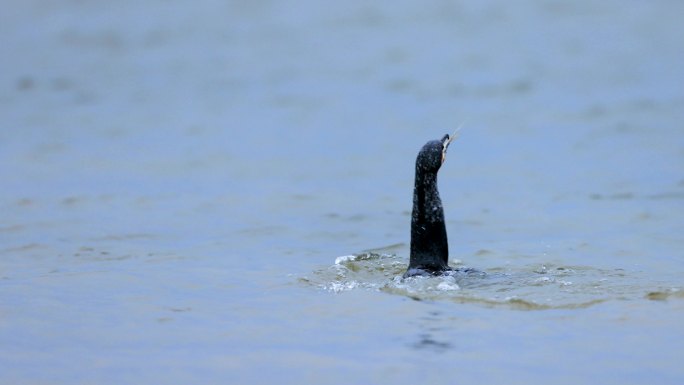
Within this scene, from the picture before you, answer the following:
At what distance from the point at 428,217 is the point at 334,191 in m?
7.20

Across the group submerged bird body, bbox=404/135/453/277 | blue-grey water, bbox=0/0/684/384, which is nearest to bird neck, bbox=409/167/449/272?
submerged bird body, bbox=404/135/453/277

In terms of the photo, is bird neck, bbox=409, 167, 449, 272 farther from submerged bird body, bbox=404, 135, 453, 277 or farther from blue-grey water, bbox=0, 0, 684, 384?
blue-grey water, bbox=0, 0, 684, 384

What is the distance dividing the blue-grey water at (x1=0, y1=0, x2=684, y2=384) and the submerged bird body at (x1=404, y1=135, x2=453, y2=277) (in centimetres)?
28

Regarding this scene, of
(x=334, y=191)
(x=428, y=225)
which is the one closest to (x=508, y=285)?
(x=428, y=225)

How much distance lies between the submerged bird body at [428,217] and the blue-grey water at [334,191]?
277 millimetres

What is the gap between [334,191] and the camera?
17.4 meters

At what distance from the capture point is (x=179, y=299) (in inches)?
411

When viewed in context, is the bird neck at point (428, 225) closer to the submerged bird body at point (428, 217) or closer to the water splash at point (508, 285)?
the submerged bird body at point (428, 217)

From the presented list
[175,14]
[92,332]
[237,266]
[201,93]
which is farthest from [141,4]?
[92,332]

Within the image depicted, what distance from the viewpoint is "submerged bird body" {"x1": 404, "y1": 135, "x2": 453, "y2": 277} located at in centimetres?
1016

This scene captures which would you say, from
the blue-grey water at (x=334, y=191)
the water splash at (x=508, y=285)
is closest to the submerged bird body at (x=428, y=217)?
the water splash at (x=508, y=285)

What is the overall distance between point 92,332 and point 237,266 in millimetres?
3059

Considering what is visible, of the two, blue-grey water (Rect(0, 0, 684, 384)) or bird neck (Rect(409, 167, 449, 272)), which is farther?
bird neck (Rect(409, 167, 449, 272))

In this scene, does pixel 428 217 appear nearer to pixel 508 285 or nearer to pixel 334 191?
pixel 508 285
